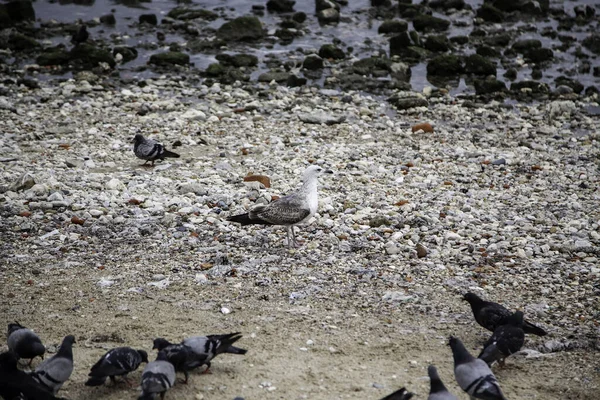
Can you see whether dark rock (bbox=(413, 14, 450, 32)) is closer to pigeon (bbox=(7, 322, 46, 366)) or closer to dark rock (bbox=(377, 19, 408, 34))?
dark rock (bbox=(377, 19, 408, 34))

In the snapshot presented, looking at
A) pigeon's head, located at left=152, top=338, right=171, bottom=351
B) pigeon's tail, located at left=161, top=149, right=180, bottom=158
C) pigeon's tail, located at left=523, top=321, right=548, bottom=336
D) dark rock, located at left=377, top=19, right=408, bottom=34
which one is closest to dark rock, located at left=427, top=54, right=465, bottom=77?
dark rock, located at left=377, top=19, right=408, bottom=34

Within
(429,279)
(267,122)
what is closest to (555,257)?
(429,279)

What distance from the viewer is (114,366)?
6.82m

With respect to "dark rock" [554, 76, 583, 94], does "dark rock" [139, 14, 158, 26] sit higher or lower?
higher

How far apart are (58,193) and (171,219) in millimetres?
2145

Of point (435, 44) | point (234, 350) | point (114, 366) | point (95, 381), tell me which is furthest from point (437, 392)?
point (435, 44)

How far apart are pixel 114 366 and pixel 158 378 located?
567mm

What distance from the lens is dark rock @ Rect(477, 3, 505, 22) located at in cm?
3089

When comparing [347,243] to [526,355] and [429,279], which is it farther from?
[526,355]

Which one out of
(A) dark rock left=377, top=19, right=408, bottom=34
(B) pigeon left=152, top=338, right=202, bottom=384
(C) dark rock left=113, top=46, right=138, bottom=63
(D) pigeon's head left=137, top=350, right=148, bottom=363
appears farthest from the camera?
(A) dark rock left=377, top=19, right=408, bottom=34

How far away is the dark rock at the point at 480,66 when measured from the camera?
23750 millimetres

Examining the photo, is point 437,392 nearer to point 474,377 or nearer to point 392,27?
point 474,377

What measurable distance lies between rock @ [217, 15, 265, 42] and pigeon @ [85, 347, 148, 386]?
2218 centimetres

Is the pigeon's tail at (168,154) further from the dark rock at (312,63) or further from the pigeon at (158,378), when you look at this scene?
the dark rock at (312,63)
